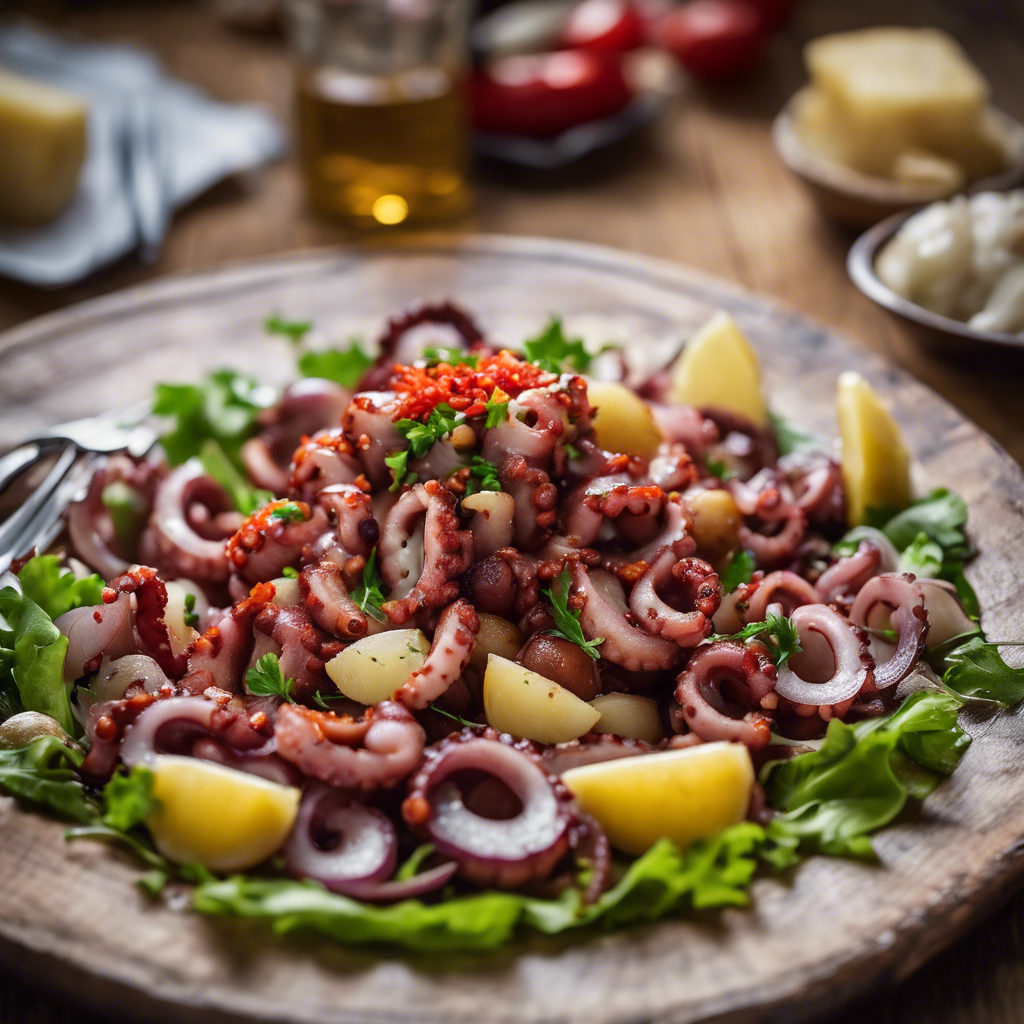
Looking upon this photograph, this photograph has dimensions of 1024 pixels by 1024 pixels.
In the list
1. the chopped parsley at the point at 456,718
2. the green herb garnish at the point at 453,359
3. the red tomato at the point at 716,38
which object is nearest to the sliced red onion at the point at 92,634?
the chopped parsley at the point at 456,718

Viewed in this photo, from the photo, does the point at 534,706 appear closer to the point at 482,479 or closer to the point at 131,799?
the point at 482,479

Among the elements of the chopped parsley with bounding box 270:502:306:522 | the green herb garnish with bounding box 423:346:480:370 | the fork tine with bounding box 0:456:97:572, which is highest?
the green herb garnish with bounding box 423:346:480:370

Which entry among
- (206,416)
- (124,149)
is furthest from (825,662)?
(124,149)

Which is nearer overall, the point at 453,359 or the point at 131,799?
the point at 131,799

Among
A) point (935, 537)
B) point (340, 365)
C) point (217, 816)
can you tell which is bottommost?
point (935, 537)

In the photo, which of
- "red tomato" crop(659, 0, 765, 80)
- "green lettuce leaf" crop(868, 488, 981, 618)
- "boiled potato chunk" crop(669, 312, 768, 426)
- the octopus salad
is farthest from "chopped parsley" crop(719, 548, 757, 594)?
"red tomato" crop(659, 0, 765, 80)

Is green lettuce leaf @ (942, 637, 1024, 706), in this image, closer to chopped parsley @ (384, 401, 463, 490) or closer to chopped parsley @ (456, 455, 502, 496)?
chopped parsley @ (456, 455, 502, 496)
